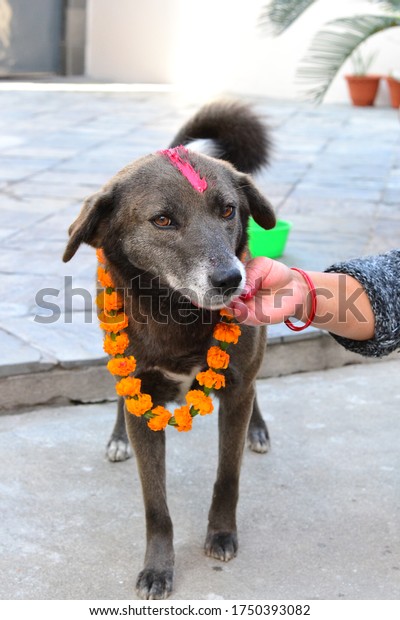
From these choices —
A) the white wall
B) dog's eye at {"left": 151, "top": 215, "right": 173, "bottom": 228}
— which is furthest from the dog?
the white wall

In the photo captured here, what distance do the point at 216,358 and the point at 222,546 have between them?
0.61 metres

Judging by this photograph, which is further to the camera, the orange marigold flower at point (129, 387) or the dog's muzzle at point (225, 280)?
the orange marigold flower at point (129, 387)

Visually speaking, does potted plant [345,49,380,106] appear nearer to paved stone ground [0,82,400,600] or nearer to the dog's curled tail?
paved stone ground [0,82,400,600]

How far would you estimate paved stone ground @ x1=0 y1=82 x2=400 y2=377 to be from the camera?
13.3ft

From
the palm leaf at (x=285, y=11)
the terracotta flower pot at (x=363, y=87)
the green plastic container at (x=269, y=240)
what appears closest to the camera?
the green plastic container at (x=269, y=240)

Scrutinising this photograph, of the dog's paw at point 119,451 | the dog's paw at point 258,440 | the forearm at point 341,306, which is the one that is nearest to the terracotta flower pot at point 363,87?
the dog's paw at point 258,440

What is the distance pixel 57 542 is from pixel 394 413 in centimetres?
160

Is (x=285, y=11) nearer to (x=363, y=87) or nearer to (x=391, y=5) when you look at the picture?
(x=391, y=5)

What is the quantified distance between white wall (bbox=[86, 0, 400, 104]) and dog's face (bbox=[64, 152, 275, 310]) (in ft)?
31.5

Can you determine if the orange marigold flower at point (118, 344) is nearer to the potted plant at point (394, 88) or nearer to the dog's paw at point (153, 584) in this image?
the dog's paw at point (153, 584)

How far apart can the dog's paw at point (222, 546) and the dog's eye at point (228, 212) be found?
100cm

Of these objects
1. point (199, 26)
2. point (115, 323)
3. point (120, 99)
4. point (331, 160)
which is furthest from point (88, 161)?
point (199, 26)

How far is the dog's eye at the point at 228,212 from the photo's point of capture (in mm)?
2367

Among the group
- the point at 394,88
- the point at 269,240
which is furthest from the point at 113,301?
the point at 394,88
